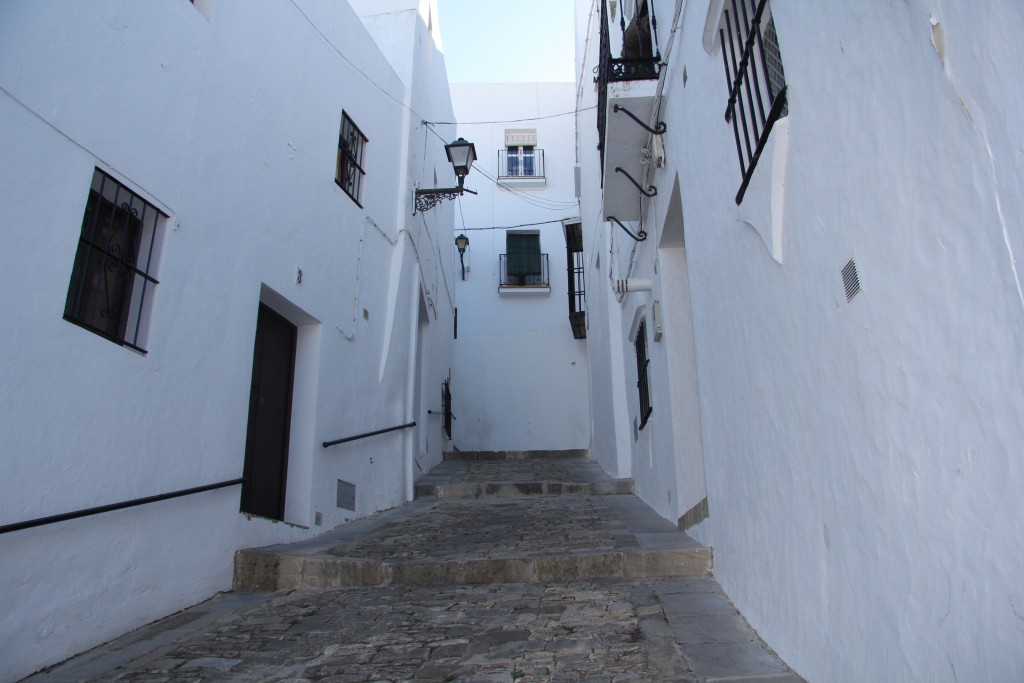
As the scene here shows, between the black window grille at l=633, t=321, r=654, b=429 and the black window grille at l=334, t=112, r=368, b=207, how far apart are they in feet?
11.1

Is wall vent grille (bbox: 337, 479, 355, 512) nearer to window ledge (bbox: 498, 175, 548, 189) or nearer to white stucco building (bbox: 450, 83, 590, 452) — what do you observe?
white stucco building (bbox: 450, 83, 590, 452)

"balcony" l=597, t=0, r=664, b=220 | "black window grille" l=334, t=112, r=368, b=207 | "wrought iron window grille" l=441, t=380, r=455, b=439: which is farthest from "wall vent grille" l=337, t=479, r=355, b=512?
"wrought iron window grille" l=441, t=380, r=455, b=439

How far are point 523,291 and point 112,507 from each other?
14682 mm

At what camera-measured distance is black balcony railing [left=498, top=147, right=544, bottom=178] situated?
19.2 meters

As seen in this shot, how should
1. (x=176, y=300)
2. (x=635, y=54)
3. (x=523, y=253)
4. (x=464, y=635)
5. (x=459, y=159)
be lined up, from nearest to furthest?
(x=464, y=635)
(x=176, y=300)
(x=635, y=54)
(x=459, y=159)
(x=523, y=253)

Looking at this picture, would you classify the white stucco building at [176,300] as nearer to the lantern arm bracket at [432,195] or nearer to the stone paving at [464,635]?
the stone paving at [464,635]

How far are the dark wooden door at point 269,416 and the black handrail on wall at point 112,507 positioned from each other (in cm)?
87

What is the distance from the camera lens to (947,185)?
5.16 ft

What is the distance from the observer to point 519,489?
347 inches

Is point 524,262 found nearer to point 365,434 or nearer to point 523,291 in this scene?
point 523,291

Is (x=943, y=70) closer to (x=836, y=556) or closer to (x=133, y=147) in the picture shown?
(x=836, y=556)

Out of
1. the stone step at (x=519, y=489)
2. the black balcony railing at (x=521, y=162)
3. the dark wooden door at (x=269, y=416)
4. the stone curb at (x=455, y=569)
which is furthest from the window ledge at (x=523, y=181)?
the stone curb at (x=455, y=569)

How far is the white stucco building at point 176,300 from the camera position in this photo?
10.7ft

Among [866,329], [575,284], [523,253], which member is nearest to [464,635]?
[866,329]
